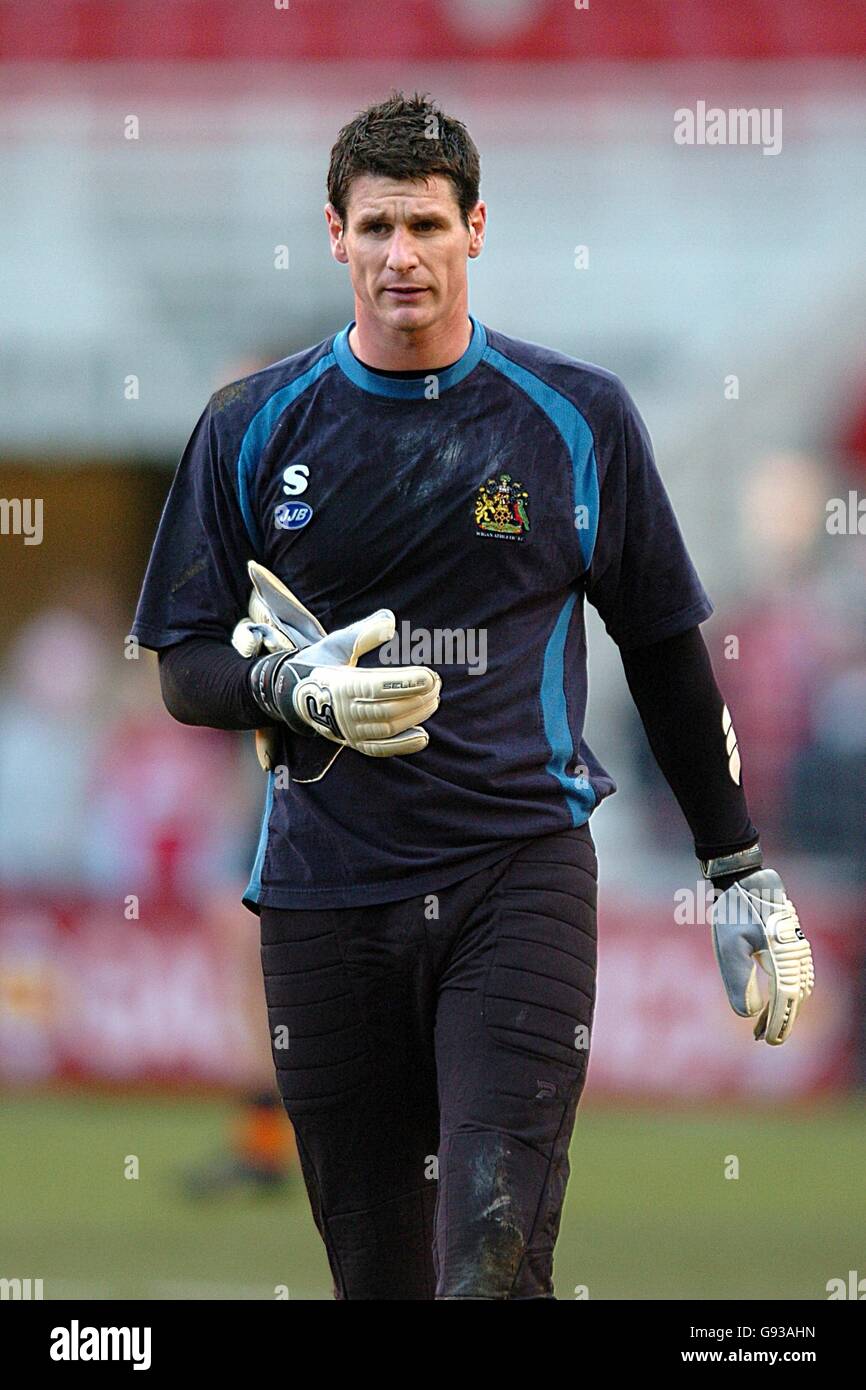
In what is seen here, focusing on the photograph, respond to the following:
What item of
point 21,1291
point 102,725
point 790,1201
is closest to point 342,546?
point 21,1291

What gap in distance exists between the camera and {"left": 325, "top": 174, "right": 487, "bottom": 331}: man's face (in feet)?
12.3

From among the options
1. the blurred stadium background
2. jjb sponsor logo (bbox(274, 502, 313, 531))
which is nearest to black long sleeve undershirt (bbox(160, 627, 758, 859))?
jjb sponsor logo (bbox(274, 502, 313, 531))

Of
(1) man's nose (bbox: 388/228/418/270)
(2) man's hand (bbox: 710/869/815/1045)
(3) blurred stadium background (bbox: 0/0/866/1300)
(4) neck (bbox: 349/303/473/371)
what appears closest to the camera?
(1) man's nose (bbox: 388/228/418/270)

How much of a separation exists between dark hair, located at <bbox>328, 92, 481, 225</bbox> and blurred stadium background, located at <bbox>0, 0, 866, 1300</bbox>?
583 centimetres

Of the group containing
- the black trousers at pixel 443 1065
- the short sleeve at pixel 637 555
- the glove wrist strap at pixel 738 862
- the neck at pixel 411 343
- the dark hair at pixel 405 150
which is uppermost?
the dark hair at pixel 405 150

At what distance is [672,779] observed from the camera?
424 centimetres

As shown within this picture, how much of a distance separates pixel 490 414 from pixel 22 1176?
528 centimetres

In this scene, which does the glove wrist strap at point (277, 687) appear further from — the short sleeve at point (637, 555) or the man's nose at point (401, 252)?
the man's nose at point (401, 252)

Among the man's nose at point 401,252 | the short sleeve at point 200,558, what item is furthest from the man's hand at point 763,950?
the man's nose at point 401,252

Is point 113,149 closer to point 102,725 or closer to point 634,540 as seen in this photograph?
point 102,725

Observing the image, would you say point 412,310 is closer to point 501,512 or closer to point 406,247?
point 406,247

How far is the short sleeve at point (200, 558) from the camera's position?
400 cm

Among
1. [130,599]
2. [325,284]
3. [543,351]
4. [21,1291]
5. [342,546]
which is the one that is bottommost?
[21,1291]

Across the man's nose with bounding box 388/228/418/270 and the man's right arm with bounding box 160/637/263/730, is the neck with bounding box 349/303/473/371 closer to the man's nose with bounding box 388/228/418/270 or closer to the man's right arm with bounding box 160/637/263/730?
the man's nose with bounding box 388/228/418/270
